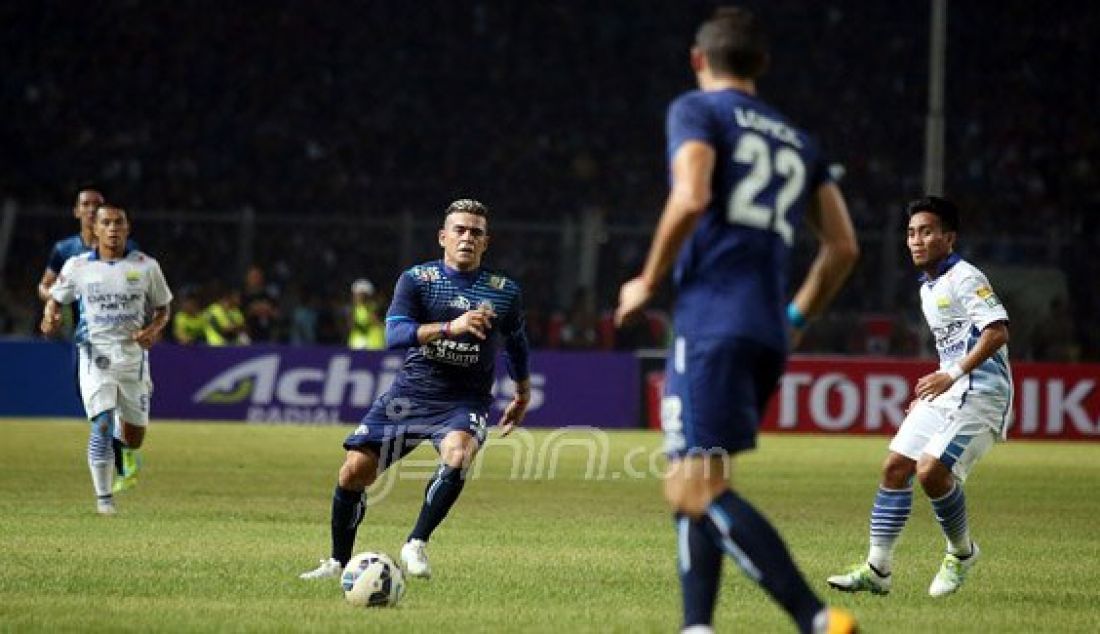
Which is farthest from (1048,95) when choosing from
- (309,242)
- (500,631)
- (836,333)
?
(500,631)

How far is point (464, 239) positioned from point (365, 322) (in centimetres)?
1824

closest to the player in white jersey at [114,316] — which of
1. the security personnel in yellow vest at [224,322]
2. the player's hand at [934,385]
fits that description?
the player's hand at [934,385]

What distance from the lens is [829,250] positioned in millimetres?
7172

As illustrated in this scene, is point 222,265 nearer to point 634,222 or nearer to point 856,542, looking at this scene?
point 634,222

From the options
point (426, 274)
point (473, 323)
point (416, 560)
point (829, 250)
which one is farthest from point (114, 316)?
point (829, 250)

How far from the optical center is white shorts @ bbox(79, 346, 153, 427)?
14.9 m

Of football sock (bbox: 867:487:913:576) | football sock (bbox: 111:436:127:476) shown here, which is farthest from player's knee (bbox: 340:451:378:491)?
football sock (bbox: 111:436:127:476)

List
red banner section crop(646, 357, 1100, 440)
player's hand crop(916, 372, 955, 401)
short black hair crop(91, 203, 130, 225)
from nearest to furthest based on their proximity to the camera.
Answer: player's hand crop(916, 372, 955, 401), short black hair crop(91, 203, 130, 225), red banner section crop(646, 357, 1100, 440)

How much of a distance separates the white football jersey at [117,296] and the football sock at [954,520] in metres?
6.81

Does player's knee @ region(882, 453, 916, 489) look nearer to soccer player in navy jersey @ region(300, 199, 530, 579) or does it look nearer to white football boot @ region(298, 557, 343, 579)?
soccer player in navy jersey @ region(300, 199, 530, 579)

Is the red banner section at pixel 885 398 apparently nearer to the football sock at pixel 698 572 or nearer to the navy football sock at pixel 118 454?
the navy football sock at pixel 118 454

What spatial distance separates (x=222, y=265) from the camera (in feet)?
98.5

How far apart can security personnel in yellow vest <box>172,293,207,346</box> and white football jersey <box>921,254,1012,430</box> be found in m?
19.5

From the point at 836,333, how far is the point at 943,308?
20109mm
